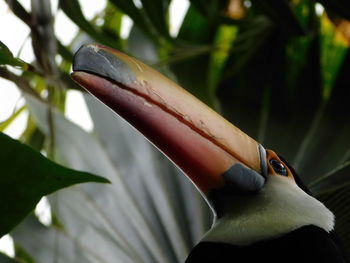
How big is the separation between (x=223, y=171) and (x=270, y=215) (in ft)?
0.48

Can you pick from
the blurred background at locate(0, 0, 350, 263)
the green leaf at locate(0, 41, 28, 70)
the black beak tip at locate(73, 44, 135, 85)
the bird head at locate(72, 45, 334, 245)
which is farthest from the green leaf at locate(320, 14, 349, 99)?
the green leaf at locate(0, 41, 28, 70)

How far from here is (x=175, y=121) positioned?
143 cm

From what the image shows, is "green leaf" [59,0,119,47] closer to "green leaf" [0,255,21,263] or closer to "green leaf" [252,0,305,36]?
"green leaf" [252,0,305,36]

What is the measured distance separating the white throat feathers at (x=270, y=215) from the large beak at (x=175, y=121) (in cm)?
4

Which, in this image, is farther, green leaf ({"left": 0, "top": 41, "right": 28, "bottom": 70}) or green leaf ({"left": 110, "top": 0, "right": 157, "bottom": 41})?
green leaf ({"left": 110, "top": 0, "right": 157, "bottom": 41})

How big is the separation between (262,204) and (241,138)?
0.50 feet

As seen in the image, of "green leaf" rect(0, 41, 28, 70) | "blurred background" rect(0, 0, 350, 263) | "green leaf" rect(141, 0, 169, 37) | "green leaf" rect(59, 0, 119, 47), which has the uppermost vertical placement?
"green leaf" rect(0, 41, 28, 70)

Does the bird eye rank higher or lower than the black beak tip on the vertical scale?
lower

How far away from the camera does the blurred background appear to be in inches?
80.7

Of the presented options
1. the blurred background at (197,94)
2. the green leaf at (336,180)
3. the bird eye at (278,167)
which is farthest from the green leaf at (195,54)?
the green leaf at (336,180)

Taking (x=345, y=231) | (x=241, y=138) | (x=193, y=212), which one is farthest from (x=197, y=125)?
(x=193, y=212)

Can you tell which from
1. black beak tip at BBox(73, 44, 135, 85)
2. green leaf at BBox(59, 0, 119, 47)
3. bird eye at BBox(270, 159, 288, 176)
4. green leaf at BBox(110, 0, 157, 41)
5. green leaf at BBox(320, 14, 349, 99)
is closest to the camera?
black beak tip at BBox(73, 44, 135, 85)

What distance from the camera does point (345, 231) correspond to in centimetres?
172

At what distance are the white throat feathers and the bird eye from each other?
0.7 inches
